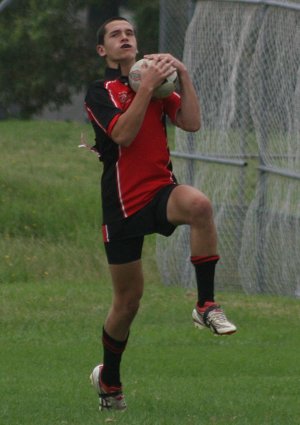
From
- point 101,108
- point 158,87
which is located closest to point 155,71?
point 158,87

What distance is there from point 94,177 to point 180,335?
10792mm

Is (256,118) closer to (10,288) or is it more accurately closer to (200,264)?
(10,288)

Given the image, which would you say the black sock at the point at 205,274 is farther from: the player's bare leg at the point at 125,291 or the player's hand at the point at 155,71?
the player's hand at the point at 155,71

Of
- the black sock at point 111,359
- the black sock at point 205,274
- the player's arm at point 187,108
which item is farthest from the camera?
the black sock at point 111,359

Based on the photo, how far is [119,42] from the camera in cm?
810

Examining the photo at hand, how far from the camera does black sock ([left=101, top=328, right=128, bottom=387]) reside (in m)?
8.52

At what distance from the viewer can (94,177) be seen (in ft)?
72.2

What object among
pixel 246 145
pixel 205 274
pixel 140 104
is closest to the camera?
pixel 140 104

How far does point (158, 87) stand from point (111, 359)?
169 cm

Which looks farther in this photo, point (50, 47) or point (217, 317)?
point (50, 47)

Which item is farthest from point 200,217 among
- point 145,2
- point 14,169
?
point 145,2

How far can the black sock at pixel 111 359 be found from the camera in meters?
8.52

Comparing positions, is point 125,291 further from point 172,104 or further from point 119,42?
point 119,42

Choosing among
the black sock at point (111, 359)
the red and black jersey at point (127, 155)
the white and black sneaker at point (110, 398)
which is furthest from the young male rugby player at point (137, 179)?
the white and black sneaker at point (110, 398)
